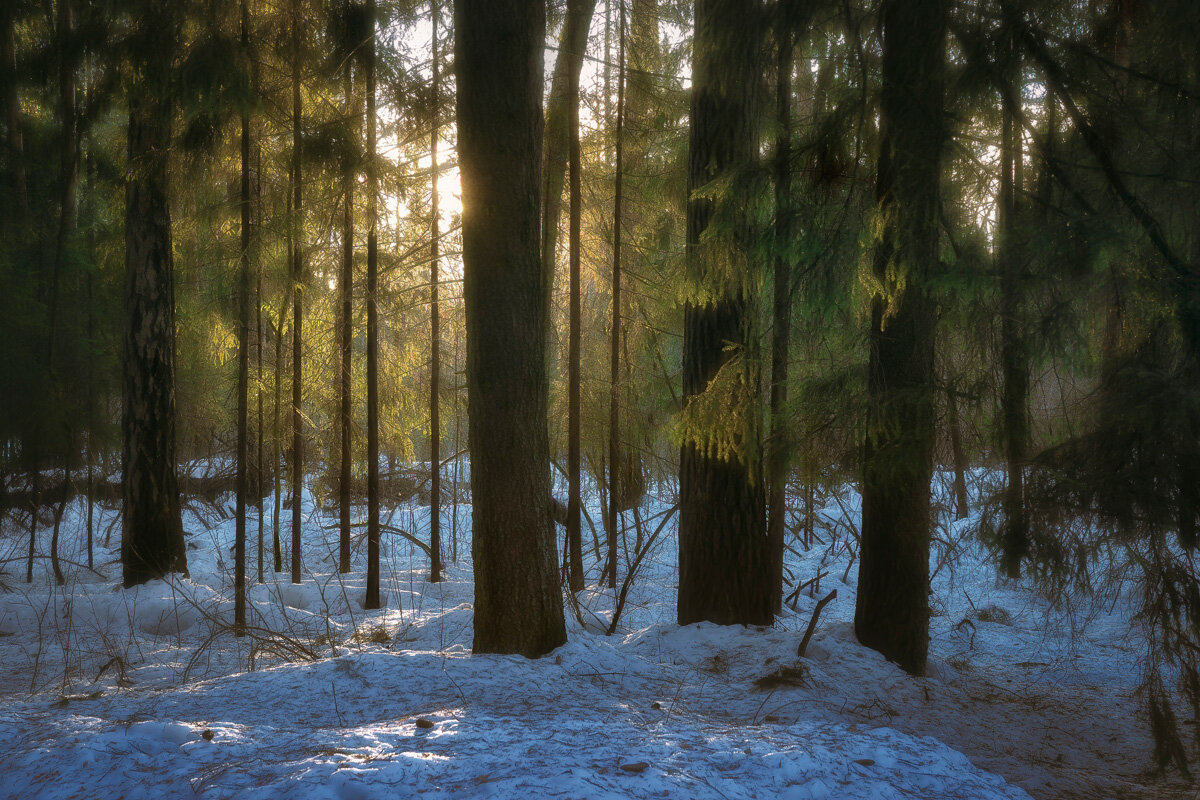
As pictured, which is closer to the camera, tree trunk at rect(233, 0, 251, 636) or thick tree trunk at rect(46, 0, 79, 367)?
tree trunk at rect(233, 0, 251, 636)

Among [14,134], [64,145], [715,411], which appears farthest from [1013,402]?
[14,134]

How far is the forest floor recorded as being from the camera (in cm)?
295

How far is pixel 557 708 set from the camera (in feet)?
14.0

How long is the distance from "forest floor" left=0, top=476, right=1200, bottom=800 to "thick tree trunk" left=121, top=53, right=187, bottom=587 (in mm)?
692

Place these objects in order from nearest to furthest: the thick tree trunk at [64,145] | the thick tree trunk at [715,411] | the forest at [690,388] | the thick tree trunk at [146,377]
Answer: the forest at [690,388]
the thick tree trunk at [715,411]
the thick tree trunk at [146,377]
the thick tree trunk at [64,145]

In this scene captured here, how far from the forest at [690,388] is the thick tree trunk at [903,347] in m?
0.04

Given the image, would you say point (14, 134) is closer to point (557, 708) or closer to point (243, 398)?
point (243, 398)

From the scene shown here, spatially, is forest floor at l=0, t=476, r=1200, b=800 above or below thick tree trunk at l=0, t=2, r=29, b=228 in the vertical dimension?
below

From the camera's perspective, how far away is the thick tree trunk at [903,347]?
494 cm

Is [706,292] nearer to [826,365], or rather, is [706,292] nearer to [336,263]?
[826,365]

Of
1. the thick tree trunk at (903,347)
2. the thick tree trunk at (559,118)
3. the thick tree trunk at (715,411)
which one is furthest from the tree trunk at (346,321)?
the thick tree trunk at (903,347)

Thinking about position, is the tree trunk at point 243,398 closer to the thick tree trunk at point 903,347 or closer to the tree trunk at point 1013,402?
the thick tree trunk at point 903,347

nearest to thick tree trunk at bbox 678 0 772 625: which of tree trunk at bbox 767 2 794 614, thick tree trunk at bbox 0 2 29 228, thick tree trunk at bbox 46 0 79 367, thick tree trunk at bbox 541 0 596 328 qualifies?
tree trunk at bbox 767 2 794 614

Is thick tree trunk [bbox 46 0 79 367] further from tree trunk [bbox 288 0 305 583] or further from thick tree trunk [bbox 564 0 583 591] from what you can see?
thick tree trunk [bbox 564 0 583 591]
